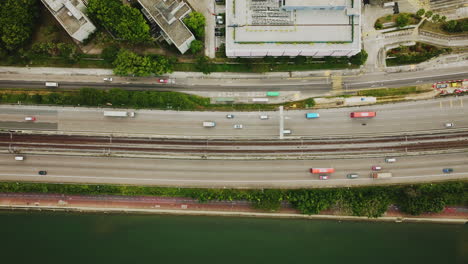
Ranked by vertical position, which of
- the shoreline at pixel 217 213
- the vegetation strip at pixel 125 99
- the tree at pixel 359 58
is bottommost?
Result: the shoreline at pixel 217 213

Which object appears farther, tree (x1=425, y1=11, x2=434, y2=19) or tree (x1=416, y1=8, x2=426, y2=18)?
tree (x1=425, y1=11, x2=434, y2=19)

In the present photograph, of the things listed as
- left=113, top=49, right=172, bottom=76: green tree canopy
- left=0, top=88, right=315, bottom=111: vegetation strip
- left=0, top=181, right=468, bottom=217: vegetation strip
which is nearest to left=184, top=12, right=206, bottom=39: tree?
left=113, top=49, right=172, bottom=76: green tree canopy

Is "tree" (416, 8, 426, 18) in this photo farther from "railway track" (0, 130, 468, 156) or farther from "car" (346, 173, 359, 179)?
"car" (346, 173, 359, 179)

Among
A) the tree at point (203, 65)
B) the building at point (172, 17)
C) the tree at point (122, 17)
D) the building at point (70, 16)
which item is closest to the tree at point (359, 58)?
the tree at point (203, 65)

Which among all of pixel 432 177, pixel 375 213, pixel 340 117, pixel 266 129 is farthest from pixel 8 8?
pixel 432 177

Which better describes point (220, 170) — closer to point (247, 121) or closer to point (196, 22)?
point (247, 121)

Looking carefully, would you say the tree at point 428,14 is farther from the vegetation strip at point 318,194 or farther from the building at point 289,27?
the vegetation strip at point 318,194
